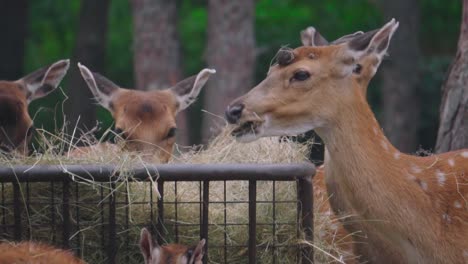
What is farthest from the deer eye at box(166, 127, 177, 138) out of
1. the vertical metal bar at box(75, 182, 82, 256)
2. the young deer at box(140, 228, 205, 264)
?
the young deer at box(140, 228, 205, 264)

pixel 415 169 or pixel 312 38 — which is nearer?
pixel 415 169

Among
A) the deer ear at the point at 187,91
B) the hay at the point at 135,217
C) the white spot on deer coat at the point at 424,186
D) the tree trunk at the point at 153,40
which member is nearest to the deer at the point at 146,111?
the deer ear at the point at 187,91

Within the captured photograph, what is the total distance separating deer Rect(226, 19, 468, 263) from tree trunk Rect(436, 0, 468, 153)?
1.87 meters

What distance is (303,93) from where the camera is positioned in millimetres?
7777

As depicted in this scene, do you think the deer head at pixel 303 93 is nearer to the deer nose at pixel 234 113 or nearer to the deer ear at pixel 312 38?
the deer nose at pixel 234 113

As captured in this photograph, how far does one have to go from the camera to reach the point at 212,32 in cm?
1677

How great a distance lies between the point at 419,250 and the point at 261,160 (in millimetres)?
1187

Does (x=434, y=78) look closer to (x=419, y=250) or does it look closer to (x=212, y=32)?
(x=212, y=32)

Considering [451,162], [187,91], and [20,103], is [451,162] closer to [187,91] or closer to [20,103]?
[187,91]

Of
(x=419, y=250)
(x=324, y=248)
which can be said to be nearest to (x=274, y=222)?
(x=324, y=248)

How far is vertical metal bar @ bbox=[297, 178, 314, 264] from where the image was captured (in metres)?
7.21

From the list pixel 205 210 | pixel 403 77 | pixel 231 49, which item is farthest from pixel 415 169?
pixel 403 77

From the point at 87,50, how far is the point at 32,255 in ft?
41.3

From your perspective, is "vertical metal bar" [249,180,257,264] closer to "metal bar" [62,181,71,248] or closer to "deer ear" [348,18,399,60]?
"metal bar" [62,181,71,248]
